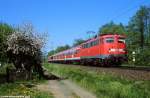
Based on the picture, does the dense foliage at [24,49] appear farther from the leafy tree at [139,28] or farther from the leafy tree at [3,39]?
the leafy tree at [139,28]

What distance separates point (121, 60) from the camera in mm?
39375

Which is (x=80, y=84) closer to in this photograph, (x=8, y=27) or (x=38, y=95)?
(x=38, y=95)

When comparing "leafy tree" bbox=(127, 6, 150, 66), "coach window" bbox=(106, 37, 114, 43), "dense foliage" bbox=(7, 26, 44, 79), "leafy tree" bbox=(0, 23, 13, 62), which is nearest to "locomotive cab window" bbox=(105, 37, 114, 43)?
"coach window" bbox=(106, 37, 114, 43)

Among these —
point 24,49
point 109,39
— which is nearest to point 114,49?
point 109,39

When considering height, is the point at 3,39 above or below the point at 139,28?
below

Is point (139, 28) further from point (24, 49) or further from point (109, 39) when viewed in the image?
point (24, 49)

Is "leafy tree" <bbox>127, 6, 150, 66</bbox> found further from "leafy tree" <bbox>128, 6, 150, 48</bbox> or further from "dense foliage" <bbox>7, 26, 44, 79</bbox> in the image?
"dense foliage" <bbox>7, 26, 44, 79</bbox>

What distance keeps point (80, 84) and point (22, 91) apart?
470 centimetres

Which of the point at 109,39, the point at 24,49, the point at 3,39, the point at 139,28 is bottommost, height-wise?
the point at 24,49

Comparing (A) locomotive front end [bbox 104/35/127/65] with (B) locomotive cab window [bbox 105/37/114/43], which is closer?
(A) locomotive front end [bbox 104/35/127/65]

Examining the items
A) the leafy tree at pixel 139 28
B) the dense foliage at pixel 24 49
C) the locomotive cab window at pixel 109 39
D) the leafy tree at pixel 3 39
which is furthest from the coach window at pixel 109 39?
the leafy tree at pixel 139 28

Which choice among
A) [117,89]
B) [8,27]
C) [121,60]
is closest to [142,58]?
[121,60]

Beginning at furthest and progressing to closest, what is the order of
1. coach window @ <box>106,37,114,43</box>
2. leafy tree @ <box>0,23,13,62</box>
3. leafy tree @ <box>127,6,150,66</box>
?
leafy tree @ <box>127,6,150,66</box>, coach window @ <box>106,37,114,43</box>, leafy tree @ <box>0,23,13,62</box>

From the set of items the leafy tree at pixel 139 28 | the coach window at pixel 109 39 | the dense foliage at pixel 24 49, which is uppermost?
the leafy tree at pixel 139 28
